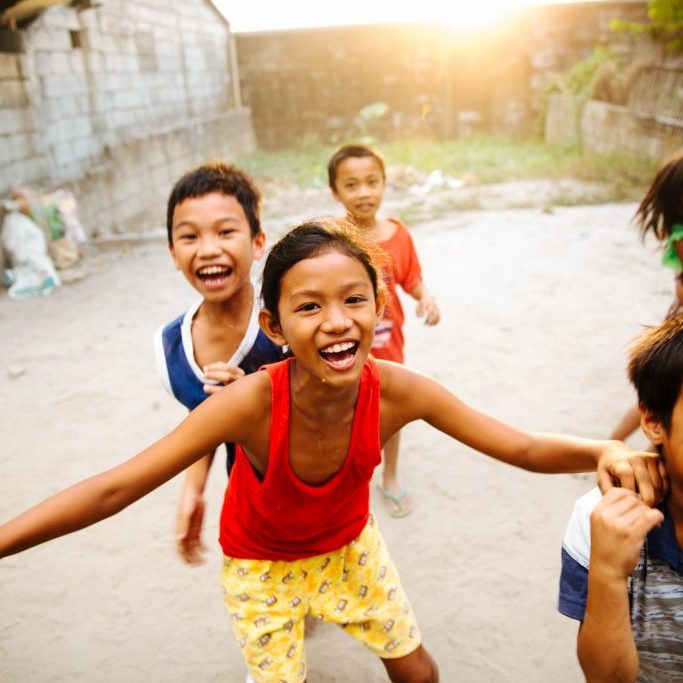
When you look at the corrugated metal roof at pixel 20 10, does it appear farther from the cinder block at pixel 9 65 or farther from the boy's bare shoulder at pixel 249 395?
the boy's bare shoulder at pixel 249 395

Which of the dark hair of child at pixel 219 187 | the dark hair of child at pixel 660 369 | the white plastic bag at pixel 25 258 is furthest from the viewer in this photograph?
the white plastic bag at pixel 25 258

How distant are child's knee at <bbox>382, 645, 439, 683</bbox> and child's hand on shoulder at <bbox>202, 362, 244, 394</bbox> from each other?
0.80m

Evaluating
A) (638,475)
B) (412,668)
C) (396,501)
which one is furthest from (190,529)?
(396,501)

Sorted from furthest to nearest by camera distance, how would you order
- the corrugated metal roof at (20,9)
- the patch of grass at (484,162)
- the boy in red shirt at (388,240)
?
the patch of grass at (484,162) < the corrugated metal roof at (20,9) < the boy in red shirt at (388,240)

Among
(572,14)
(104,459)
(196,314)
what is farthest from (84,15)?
(572,14)

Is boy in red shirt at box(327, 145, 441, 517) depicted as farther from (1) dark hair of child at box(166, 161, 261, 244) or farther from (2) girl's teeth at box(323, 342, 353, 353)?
(2) girl's teeth at box(323, 342, 353, 353)

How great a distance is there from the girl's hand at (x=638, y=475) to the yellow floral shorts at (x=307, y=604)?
0.63m

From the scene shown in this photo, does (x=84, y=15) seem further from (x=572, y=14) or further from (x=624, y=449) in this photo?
(x=572, y=14)

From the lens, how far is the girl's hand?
1190 millimetres

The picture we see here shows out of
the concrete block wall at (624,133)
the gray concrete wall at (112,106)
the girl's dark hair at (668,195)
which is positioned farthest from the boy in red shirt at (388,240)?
the concrete block wall at (624,133)

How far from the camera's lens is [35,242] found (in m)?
6.12

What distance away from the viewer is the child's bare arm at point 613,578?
1101 millimetres

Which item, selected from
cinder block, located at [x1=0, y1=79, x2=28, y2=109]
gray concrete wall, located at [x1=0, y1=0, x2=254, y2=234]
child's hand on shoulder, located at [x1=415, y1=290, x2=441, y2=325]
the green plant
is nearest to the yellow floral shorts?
child's hand on shoulder, located at [x1=415, y1=290, x2=441, y2=325]

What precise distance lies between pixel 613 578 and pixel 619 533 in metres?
0.08
